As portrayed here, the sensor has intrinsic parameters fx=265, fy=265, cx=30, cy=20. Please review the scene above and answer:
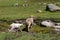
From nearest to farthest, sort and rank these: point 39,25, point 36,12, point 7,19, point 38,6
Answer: point 39,25
point 7,19
point 36,12
point 38,6

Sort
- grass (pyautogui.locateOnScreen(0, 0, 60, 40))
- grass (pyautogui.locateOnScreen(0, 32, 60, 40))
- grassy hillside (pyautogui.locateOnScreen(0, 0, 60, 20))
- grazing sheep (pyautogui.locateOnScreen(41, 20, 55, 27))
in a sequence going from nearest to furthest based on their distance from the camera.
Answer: grass (pyautogui.locateOnScreen(0, 32, 60, 40)), grass (pyautogui.locateOnScreen(0, 0, 60, 40)), grazing sheep (pyautogui.locateOnScreen(41, 20, 55, 27)), grassy hillside (pyautogui.locateOnScreen(0, 0, 60, 20))

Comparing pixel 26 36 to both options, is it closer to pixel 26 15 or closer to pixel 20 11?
pixel 26 15

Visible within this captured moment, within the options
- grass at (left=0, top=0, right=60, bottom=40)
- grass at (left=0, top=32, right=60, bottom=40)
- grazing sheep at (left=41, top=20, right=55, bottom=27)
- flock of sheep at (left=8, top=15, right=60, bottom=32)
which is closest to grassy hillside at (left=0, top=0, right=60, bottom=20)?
grass at (left=0, top=0, right=60, bottom=40)

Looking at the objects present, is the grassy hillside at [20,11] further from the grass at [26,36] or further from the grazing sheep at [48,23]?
the grass at [26,36]

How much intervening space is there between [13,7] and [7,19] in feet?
38.0

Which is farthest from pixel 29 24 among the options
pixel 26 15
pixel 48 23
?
pixel 26 15

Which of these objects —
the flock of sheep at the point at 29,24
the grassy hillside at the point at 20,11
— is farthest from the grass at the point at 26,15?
the flock of sheep at the point at 29,24

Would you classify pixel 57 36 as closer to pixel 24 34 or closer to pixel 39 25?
pixel 24 34

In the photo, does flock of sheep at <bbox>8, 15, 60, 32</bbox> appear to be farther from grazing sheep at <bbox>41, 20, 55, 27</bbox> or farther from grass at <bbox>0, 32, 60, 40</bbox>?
grass at <bbox>0, 32, 60, 40</bbox>

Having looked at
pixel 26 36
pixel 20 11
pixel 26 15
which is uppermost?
pixel 26 36

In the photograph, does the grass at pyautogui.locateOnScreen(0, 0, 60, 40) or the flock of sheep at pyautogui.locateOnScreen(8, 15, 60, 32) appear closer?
the grass at pyautogui.locateOnScreen(0, 0, 60, 40)

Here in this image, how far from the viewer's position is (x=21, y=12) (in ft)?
153

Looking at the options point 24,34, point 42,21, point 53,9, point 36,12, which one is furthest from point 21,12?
point 24,34

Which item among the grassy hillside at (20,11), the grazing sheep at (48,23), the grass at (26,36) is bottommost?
the grassy hillside at (20,11)
